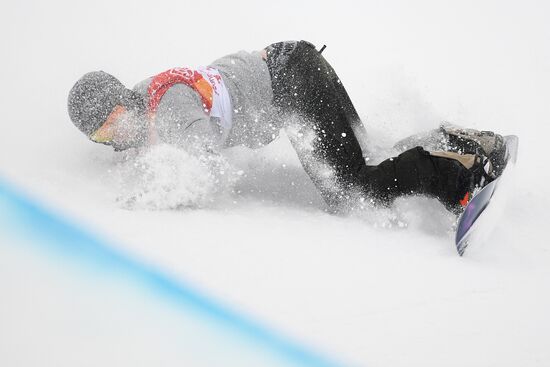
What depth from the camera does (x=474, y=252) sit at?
1570 millimetres

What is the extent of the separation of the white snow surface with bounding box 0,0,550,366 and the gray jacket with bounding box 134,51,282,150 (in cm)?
12

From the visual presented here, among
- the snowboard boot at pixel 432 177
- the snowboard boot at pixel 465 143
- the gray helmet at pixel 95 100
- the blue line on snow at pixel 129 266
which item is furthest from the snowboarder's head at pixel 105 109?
the snowboard boot at pixel 465 143

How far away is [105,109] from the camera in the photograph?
1814mm

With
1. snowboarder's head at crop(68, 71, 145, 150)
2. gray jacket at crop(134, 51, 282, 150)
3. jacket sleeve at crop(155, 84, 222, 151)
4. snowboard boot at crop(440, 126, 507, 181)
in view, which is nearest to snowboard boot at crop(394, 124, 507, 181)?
snowboard boot at crop(440, 126, 507, 181)

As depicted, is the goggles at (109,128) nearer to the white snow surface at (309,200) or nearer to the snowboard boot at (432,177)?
the white snow surface at (309,200)

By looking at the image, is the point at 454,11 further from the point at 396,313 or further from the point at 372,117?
the point at 396,313

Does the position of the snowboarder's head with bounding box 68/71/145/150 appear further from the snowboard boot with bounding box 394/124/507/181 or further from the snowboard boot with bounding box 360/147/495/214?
the snowboard boot with bounding box 394/124/507/181

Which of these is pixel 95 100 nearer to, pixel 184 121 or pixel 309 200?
pixel 184 121

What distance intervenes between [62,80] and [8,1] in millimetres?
1047

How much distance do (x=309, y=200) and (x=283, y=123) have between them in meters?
0.30

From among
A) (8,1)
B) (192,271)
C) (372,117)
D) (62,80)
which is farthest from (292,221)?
(8,1)

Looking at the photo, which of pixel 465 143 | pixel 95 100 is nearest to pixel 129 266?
pixel 95 100

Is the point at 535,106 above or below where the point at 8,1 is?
below

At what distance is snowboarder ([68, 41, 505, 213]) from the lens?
1792mm
